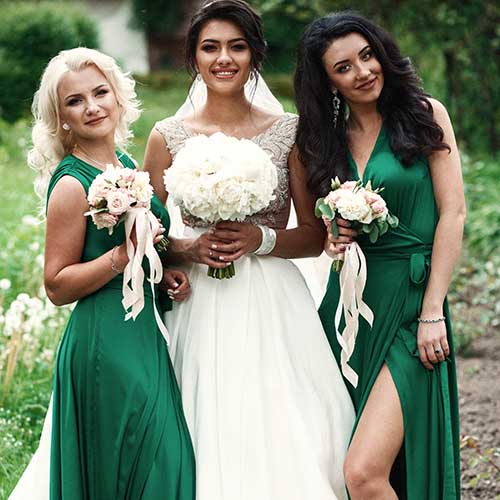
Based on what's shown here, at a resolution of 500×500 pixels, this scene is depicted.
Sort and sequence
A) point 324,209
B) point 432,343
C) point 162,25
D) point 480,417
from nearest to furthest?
point 324,209, point 432,343, point 480,417, point 162,25

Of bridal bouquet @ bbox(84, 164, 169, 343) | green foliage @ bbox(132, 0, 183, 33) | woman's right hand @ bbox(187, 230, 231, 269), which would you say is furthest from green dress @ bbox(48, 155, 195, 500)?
green foliage @ bbox(132, 0, 183, 33)

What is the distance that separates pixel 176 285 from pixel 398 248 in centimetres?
100

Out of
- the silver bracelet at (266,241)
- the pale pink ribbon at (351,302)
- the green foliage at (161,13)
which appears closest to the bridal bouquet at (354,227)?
the pale pink ribbon at (351,302)

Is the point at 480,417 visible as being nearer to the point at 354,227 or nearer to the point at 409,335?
the point at 409,335

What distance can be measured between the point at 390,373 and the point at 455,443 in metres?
0.45

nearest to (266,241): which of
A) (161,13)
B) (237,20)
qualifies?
(237,20)

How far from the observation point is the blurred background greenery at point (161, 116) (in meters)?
6.40

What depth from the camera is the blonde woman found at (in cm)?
421

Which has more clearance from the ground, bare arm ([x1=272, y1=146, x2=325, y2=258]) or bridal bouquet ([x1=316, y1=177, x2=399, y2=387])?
bare arm ([x1=272, y1=146, x2=325, y2=258])

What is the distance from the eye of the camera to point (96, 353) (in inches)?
168

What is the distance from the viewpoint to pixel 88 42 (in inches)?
1013

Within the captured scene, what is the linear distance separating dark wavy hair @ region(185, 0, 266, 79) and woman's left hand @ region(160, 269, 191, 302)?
1027 millimetres

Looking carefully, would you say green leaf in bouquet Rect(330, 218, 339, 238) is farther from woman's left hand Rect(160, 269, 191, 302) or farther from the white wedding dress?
woman's left hand Rect(160, 269, 191, 302)

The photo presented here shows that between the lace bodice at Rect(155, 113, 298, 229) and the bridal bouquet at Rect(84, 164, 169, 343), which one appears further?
the lace bodice at Rect(155, 113, 298, 229)
